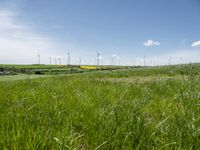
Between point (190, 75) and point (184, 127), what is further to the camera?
point (190, 75)

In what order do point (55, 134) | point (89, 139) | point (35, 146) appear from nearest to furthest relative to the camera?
point (35, 146)
point (55, 134)
point (89, 139)

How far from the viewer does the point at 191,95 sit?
3834mm

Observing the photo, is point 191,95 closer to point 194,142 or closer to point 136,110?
point 136,110

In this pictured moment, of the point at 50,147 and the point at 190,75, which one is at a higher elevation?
the point at 190,75

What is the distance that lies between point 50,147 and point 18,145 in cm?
33

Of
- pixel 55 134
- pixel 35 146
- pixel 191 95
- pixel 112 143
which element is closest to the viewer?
pixel 35 146

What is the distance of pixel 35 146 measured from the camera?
237 centimetres

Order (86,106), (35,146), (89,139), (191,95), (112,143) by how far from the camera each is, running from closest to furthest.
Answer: (35,146) < (112,143) < (89,139) < (191,95) < (86,106)

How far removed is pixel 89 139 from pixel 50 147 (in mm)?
691

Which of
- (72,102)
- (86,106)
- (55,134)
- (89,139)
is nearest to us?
(55,134)

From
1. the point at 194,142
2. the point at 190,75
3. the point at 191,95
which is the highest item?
the point at 190,75

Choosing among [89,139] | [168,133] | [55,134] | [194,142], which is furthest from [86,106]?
[194,142]

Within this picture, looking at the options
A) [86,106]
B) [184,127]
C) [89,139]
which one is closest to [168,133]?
[184,127]

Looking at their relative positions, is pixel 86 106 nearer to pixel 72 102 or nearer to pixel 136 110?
pixel 72 102
